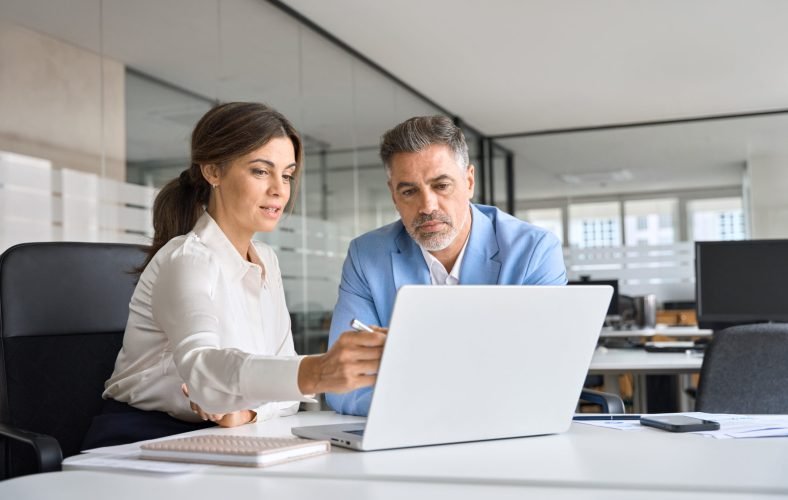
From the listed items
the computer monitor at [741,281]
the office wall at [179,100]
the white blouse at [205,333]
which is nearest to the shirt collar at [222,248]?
the white blouse at [205,333]

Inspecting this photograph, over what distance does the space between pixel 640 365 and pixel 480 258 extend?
4.93ft

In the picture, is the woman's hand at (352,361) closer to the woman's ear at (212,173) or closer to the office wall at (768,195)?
the woman's ear at (212,173)

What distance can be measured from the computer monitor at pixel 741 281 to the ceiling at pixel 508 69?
254cm

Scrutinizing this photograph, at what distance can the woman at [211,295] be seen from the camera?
5.21 feet

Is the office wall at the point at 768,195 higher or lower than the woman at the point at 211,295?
higher

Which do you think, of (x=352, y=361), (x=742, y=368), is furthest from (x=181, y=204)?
(x=742, y=368)

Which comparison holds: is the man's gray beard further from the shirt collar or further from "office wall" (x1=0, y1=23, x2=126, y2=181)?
"office wall" (x1=0, y1=23, x2=126, y2=181)

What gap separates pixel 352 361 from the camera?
4.22 ft

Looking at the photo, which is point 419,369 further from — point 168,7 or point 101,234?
point 168,7

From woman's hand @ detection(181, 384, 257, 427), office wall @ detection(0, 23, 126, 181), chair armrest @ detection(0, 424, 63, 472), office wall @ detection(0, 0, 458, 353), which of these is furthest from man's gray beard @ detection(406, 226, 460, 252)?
office wall @ detection(0, 23, 126, 181)

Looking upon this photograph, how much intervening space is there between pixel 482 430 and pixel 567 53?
6.14m

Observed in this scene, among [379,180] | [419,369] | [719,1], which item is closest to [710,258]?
[719,1]

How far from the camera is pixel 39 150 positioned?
3578 mm

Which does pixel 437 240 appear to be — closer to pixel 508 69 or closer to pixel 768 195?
pixel 508 69
